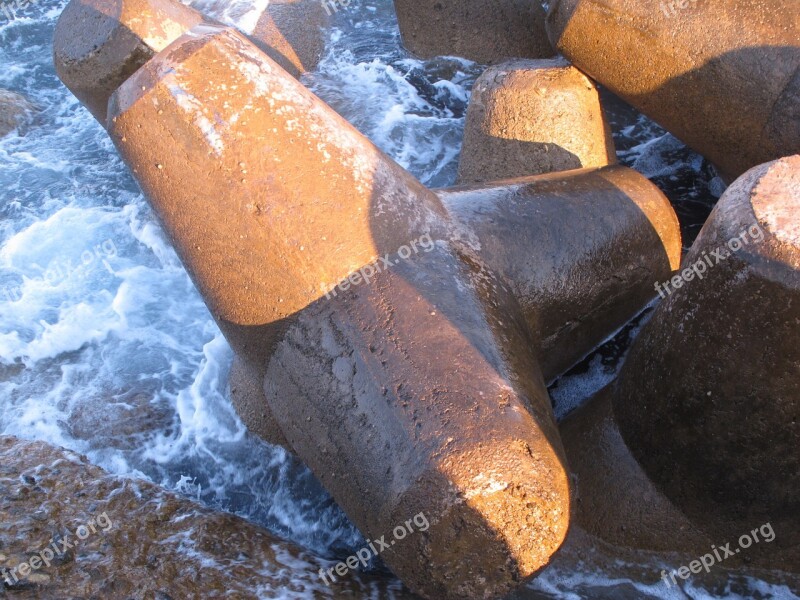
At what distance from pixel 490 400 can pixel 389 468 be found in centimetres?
39

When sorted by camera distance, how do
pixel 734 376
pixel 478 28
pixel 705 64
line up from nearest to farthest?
pixel 734 376 → pixel 705 64 → pixel 478 28

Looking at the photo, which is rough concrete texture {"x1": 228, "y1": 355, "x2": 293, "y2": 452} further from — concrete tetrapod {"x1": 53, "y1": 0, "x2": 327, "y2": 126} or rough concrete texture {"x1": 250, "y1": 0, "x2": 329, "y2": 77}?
rough concrete texture {"x1": 250, "y1": 0, "x2": 329, "y2": 77}

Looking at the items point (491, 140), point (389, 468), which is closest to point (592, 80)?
point (491, 140)

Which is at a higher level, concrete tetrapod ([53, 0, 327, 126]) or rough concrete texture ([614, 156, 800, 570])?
concrete tetrapod ([53, 0, 327, 126])

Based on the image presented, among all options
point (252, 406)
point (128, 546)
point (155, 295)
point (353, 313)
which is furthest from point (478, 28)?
point (128, 546)

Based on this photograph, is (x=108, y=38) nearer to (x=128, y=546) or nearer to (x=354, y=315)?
(x=354, y=315)

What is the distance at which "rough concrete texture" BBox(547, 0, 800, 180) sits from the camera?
138 inches

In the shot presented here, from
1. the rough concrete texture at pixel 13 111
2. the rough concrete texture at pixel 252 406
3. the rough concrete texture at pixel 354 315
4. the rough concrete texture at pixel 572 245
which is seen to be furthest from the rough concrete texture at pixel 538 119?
the rough concrete texture at pixel 13 111

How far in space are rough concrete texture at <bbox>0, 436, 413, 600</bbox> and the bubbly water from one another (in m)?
0.40

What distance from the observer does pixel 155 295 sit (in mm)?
4871

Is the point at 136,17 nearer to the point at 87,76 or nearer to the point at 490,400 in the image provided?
the point at 87,76

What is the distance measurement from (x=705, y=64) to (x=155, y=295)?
138 inches

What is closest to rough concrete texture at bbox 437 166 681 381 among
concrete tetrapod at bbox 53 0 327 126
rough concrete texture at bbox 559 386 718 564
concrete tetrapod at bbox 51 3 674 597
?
concrete tetrapod at bbox 51 3 674 597

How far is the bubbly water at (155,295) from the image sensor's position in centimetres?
368
